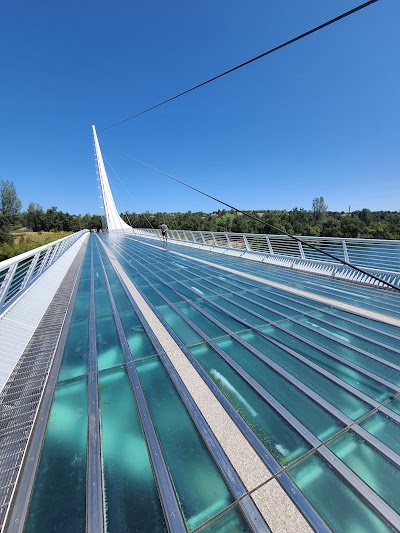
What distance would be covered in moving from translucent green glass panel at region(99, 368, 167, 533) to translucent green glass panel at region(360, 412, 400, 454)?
1.51 m

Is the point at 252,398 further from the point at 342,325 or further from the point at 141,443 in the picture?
the point at 342,325

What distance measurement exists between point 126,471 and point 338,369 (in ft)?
6.79

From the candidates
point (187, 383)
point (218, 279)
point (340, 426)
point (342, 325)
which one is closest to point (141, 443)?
point (187, 383)

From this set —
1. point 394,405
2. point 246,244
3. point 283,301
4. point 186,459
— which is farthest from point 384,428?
point 246,244

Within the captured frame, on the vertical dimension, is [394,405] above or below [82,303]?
below

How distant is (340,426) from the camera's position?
181cm

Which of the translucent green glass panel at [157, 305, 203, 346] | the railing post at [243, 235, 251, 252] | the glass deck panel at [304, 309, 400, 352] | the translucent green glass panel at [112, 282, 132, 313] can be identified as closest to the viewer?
the glass deck panel at [304, 309, 400, 352]

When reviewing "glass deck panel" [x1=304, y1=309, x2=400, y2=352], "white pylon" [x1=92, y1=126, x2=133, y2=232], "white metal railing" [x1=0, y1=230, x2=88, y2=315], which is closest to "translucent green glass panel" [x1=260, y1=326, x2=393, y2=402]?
"glass deck panel" [x1=304, y1=309, x2=400, y2=352]

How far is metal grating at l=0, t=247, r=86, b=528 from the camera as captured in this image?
154cm

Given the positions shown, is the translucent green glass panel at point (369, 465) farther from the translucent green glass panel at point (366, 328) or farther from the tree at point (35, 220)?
the tree at point (35, 220)

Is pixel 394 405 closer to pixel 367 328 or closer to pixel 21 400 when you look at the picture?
pixel 367 328

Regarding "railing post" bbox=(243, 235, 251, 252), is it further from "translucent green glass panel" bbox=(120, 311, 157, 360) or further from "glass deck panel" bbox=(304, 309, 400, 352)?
"translucent green glass panel" bbox=(120, 311, 157, 360)

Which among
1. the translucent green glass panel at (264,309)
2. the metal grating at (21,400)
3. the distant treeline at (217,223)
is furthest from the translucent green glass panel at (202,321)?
the distant treeline at (217,223)

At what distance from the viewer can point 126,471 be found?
1.54 m
